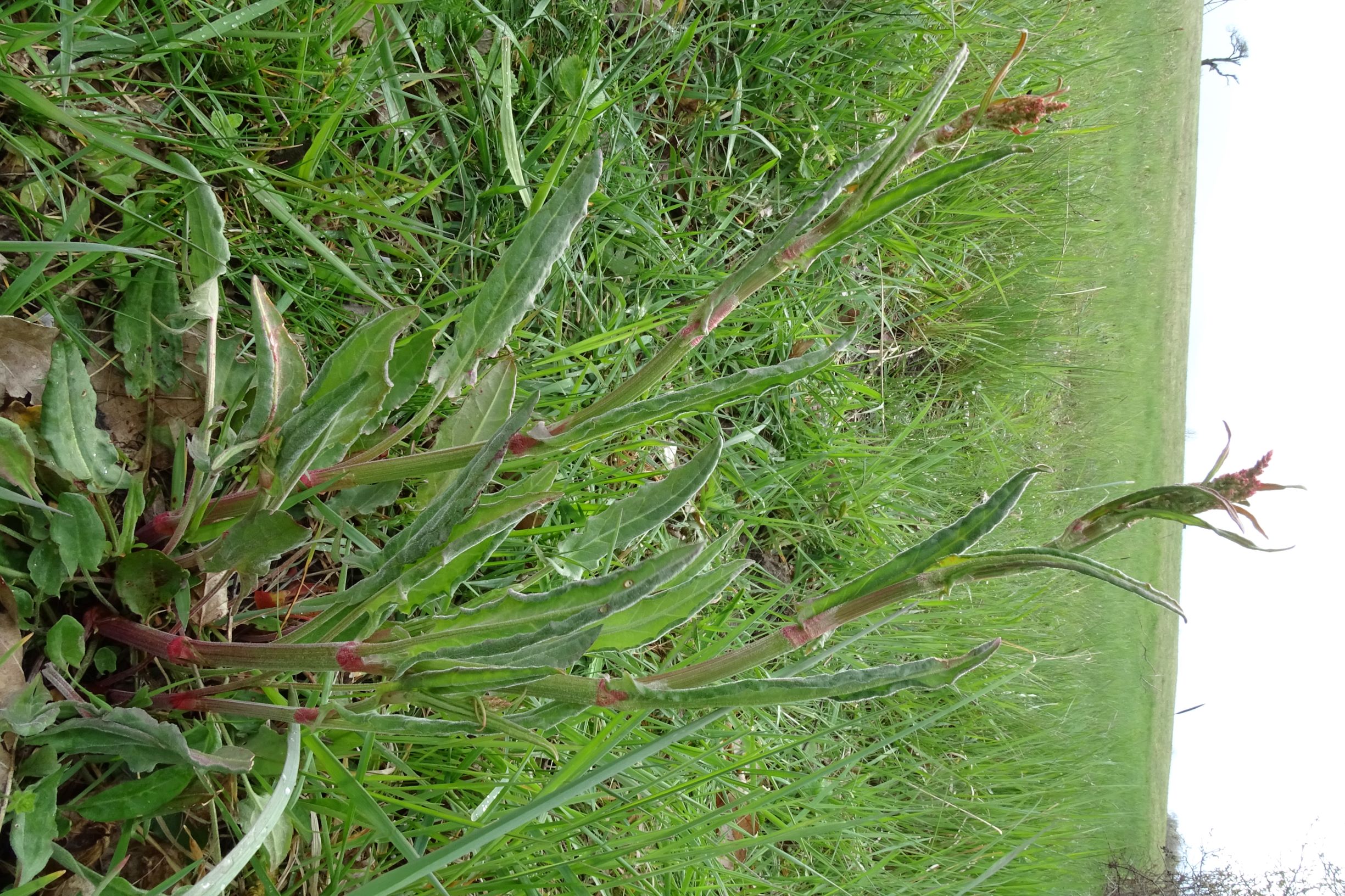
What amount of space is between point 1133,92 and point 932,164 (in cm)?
296

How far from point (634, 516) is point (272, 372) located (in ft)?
1.48

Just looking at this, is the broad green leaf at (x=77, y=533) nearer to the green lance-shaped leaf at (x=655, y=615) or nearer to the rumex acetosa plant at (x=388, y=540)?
the rumex acetosa plant at (x=388, y=540)

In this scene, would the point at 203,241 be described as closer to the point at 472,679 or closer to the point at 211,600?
the point at 211,600

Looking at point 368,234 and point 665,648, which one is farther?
point 665,648

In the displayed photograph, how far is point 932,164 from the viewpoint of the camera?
222cm

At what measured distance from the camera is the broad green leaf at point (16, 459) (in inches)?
33.1

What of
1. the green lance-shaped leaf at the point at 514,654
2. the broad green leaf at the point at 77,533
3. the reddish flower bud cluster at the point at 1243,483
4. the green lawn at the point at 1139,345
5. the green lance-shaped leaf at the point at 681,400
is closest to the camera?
the reddish flower bud cluster at the point at 1243,483

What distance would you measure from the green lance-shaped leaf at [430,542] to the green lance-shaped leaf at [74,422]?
28 centimetres

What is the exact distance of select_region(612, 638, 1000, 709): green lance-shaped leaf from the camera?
757 millimetres

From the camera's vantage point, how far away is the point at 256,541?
94cm

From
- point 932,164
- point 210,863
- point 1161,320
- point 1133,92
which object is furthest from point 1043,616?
point 1161,320

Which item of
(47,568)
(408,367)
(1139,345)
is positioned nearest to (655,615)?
(408,367)

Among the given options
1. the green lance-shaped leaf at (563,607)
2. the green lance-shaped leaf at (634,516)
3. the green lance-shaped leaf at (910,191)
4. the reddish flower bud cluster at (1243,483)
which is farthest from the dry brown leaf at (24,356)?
the reddish flower bud cluster at (1243,483)

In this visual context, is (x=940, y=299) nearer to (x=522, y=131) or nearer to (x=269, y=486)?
(x=522, y=131)
